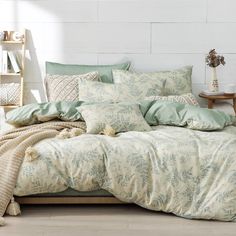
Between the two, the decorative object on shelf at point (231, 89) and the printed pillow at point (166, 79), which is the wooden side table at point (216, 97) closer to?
the decorative object on shelf at point (231, 89)

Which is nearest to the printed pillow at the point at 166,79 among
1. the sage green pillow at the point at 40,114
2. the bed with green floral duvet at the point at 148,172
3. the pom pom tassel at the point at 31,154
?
the sage green pillow at the point at 40,114

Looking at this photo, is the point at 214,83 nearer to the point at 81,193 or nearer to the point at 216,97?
the point at 216,97

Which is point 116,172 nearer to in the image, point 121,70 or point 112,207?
point 112,207

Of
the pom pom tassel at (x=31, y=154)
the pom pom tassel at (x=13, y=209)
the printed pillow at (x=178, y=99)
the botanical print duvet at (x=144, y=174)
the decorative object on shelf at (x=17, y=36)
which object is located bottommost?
the pom pom tassel at (x=13, y=209)

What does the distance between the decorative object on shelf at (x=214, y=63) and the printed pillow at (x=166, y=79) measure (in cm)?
23

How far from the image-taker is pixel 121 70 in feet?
18.4

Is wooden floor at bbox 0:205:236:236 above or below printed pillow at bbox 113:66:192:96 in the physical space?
below

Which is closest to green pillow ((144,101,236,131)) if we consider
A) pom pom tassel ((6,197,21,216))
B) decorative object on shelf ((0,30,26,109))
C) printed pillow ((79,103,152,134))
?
printed pillow ((79,103,152,134))

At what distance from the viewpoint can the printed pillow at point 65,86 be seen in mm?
5348

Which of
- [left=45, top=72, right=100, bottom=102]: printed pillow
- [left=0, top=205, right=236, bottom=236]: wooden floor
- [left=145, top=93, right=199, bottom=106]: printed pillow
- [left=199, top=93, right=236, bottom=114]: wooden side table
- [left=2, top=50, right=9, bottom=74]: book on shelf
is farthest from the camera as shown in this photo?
[left=2, top=50, right=9, bottom=74]: book on shelf

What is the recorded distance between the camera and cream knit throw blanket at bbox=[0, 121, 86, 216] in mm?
3834

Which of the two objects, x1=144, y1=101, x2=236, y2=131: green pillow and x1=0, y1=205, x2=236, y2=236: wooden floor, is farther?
x1=144, y1=101, x2=236, y2=131: green pillow

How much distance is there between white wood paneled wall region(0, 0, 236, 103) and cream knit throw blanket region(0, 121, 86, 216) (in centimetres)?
157

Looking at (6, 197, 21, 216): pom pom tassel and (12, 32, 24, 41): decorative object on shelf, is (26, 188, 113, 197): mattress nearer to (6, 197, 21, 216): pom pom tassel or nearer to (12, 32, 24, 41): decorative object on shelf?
(6, 197, 21, 216): pom pom tassel
